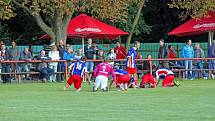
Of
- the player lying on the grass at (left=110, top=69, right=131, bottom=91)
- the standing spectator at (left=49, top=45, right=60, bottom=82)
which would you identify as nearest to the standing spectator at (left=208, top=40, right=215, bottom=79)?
the standing spectator at (left=49, top=45, right=60, bottom=82)

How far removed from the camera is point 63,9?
3978cm

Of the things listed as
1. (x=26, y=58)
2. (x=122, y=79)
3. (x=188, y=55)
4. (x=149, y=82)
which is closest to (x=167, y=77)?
(x=149, y=82)

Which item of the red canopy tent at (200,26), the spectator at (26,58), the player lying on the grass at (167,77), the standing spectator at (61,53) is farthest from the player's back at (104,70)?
the red canopy tent at (200,26)

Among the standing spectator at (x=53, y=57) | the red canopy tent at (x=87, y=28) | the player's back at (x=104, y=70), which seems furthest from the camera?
the red canopy tent at (x=87, y=28)

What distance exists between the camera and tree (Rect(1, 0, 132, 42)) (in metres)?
39.6

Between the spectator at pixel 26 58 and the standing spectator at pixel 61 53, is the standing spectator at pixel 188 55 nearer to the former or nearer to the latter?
the standing spectator at pixel 61 53

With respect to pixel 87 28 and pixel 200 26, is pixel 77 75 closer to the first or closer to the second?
pixel 87 28

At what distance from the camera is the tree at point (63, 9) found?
39.6 m

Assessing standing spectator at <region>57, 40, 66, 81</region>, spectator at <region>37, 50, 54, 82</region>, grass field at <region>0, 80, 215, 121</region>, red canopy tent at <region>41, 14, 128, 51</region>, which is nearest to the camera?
grass field at <region>0, 80, 215, 121</region>

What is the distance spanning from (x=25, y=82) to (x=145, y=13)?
694 inches

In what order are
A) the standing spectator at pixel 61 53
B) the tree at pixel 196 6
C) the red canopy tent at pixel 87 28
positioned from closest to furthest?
the standing spectator at pixel 61 53 → the red canopy tent at pixel 87 28 → the tree at pixel 196 6

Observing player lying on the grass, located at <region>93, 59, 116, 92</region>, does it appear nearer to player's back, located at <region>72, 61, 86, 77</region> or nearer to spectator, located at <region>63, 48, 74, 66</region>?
player's back, located at <region>72, 61, 86, 77</region>

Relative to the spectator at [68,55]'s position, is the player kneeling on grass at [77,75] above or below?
below

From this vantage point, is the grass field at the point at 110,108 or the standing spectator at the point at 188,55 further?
the standing spectator at the point at 188,55
